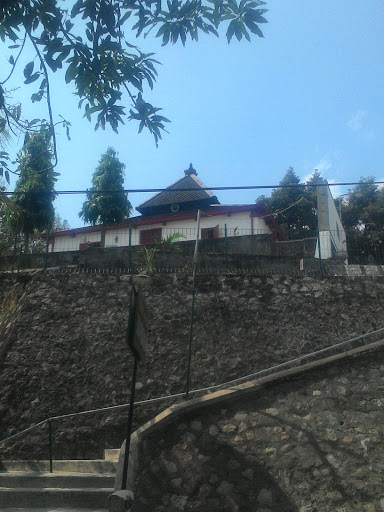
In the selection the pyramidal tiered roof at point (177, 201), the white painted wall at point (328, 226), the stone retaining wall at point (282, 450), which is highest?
the pyramidal tiered roof at point (177, 201)

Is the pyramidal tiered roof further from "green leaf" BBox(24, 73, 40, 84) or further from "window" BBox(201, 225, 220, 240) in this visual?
"green leaf" BBox(24, 73, 40, 84)

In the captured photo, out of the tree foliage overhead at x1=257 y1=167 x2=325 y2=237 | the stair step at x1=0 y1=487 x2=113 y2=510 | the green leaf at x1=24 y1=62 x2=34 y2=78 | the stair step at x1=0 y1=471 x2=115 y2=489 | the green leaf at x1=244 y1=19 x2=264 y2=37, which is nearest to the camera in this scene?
the green leaf at x1=244 y1=19 x2=264 y2=37

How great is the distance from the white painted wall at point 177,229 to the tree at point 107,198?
3.69ft

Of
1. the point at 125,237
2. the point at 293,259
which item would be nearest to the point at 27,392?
the point at 293,259

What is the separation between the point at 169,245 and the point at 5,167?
29.0ft

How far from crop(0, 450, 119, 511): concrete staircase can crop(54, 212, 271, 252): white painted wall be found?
518 inches

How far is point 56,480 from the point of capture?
6691 millimetres

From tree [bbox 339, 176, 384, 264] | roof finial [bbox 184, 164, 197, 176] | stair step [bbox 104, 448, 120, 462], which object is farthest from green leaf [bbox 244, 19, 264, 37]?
tree [bbox 339, 176, 384, 264]

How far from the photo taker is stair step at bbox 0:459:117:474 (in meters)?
7.05

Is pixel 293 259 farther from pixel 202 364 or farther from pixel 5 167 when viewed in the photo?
pixel 5 167

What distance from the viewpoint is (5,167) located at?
5.97 meters

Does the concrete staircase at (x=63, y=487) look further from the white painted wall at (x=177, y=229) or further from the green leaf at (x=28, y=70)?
the white painted wall at (x=177, y=229)

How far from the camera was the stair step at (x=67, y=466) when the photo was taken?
705 centimetres

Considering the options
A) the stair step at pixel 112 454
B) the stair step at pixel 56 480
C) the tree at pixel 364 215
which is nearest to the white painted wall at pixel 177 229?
the tree at pixel 364 215
